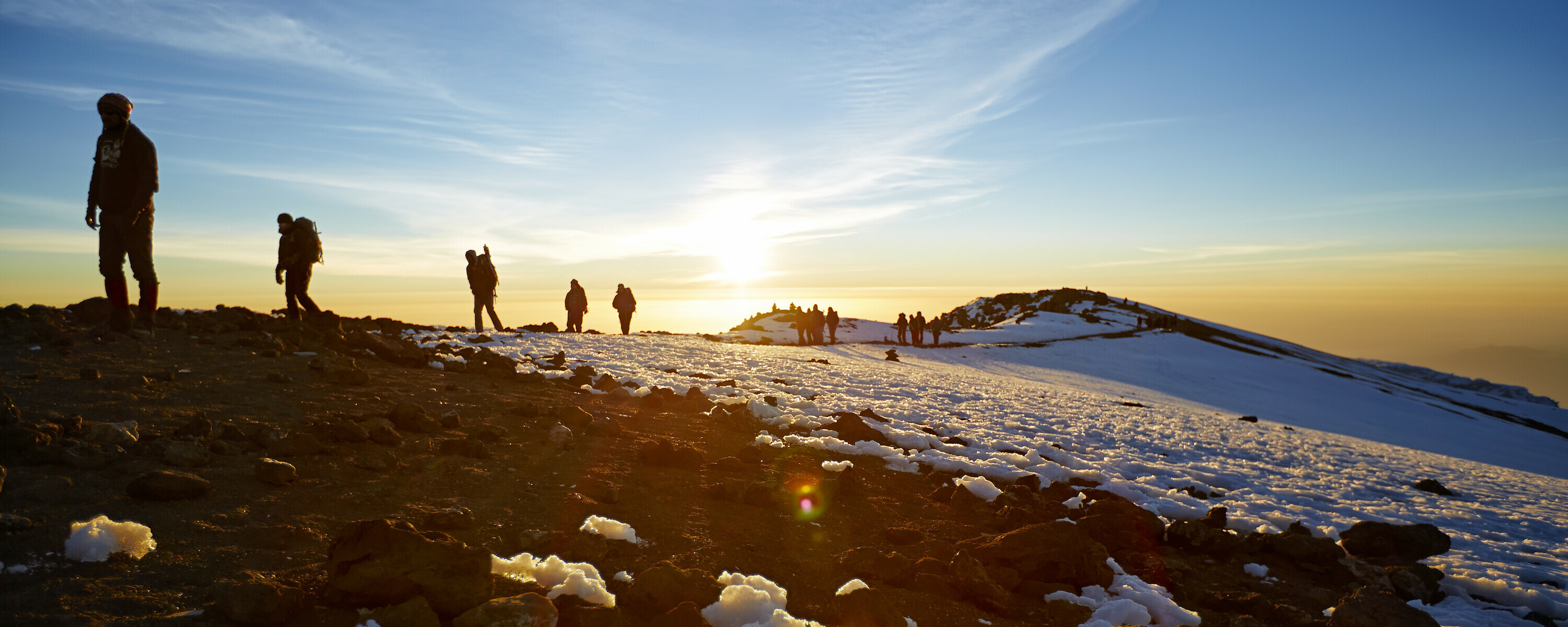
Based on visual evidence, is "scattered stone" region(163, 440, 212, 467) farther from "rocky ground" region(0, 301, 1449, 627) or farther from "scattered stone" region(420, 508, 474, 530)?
"scattered stone" region(420, 508, 474, 530)

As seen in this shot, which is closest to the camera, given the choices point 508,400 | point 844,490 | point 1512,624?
point 1512,624

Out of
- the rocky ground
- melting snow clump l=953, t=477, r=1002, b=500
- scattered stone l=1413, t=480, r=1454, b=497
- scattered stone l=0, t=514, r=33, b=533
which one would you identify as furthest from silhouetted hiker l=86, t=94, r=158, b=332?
scattered stone l=1413, t=480, r=1454, b=497

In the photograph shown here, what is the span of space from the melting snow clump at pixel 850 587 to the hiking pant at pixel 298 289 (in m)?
12.9

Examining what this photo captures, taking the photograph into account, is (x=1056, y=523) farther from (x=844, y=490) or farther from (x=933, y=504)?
(x=844, y=490)

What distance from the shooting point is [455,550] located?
3082 mm

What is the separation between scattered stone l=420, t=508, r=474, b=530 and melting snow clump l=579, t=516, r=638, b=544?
66cm

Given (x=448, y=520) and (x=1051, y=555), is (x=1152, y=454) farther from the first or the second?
(x=448, y=520)

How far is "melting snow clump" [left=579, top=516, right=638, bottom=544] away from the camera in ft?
13.5

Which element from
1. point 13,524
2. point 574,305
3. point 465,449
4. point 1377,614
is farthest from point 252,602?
point 574,305

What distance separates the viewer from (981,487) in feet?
21.0

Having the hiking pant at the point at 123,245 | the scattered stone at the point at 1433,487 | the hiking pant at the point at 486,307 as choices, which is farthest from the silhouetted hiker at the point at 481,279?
the scattered stone at the point at 1433,487

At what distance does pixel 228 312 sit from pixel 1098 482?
13553mm

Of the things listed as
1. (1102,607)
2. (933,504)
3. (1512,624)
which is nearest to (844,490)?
(933,504)

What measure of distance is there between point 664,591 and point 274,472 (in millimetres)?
2729
